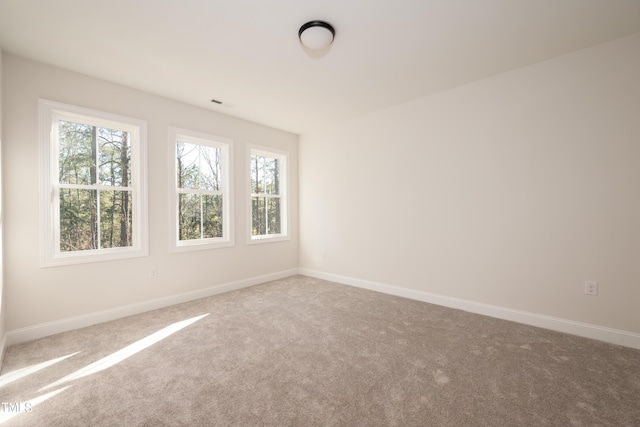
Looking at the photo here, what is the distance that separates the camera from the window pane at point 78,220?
2.89m

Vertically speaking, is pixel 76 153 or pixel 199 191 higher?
pixel 76 153

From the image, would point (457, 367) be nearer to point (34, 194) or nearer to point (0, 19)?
point (34, 194)

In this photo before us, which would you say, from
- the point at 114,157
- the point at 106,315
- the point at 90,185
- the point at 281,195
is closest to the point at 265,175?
the point at 281,195

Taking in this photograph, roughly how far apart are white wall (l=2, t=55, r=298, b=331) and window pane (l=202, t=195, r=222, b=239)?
0.25 meters

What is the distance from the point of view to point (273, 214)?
4.98 m

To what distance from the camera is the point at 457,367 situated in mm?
2090

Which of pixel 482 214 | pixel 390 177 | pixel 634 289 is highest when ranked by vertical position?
pixel 390 177

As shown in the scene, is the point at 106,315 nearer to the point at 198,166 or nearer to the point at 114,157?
the point at 114,157

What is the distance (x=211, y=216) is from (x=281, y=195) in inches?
54.5

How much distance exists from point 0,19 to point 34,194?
1.43 meters

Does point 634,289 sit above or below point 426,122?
below

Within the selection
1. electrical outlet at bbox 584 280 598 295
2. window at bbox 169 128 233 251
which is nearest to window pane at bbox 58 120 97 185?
window at bbox 169 128 233 251

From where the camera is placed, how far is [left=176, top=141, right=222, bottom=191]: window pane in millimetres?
3783

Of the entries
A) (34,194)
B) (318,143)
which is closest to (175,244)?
(34,194)
